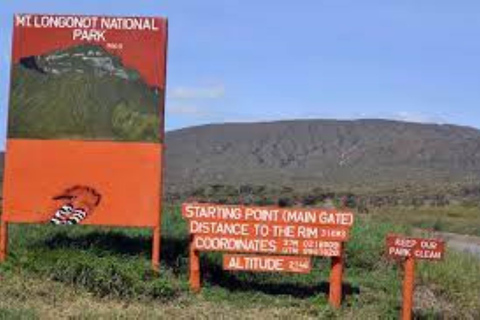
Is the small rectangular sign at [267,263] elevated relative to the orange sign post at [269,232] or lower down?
lower down

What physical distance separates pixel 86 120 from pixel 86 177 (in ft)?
2.50

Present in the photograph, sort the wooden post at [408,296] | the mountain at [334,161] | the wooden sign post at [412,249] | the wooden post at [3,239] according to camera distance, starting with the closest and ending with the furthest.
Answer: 1. the wooden post at [408,296]
2. the wooden sign post at [412,249]
3. the wooden post at [3,239]
4. the mountain at [334,161]

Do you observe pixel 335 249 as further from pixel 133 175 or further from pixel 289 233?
pixel 133 175

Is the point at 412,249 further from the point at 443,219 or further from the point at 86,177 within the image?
the point at 443,219

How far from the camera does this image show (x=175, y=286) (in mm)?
13492

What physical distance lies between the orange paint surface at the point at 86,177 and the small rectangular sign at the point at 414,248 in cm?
320

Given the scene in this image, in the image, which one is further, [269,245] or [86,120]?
[86,120]

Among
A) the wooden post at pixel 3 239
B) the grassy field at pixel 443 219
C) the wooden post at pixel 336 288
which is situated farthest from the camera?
the grassy field at pixel 443 219

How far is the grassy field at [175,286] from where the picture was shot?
12.4m

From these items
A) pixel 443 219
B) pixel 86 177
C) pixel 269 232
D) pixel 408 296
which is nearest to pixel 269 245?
pixel 269 232

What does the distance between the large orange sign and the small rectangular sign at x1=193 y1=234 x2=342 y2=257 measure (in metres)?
0.95

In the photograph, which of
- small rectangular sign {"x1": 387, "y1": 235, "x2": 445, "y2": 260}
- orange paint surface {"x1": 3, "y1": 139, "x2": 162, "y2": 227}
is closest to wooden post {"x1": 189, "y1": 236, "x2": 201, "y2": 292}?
orange paint surface {"x1": 3, "y1": 139, "x2": 162, "y2": 227}

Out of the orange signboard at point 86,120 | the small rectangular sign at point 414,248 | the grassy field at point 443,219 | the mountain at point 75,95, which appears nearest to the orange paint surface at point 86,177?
the orange signboard at point 86,120

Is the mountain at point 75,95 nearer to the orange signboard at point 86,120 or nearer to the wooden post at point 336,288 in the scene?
the orange signboard at point 86,120
